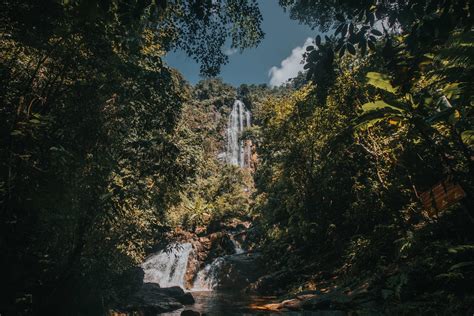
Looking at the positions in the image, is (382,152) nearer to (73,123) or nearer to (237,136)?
(73,123)

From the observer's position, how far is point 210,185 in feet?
123

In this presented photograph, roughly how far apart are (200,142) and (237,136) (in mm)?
39693

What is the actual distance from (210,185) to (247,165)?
12.0m

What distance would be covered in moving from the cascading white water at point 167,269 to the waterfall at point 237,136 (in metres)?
23.4

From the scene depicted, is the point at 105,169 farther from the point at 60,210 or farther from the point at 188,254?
the point at 188,254

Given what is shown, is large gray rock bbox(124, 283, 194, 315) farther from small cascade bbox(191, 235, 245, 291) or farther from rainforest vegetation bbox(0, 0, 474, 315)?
small cascade bbox(191, 235, 245, 291)

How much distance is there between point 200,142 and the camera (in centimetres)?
1150

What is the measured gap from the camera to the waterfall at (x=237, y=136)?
48.8 meters

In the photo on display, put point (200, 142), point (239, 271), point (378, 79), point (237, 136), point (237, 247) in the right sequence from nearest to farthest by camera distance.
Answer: point (378, 79), point (200, 142), point (239, 271), point (237, 247), point (237, 136)

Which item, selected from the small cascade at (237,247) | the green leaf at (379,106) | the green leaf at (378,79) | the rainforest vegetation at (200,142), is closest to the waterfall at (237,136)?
the small cascade at (237,247)

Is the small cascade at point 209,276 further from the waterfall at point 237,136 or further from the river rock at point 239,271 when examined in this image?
the waterfall at point 237,136

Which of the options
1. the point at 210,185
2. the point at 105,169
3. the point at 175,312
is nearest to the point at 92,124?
the point at 105,169

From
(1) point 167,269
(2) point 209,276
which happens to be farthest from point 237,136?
(2) point 209,276

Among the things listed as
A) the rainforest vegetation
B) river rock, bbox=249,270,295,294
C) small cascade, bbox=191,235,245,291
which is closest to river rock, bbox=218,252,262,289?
small cascade, bbox=191,235,245,291
